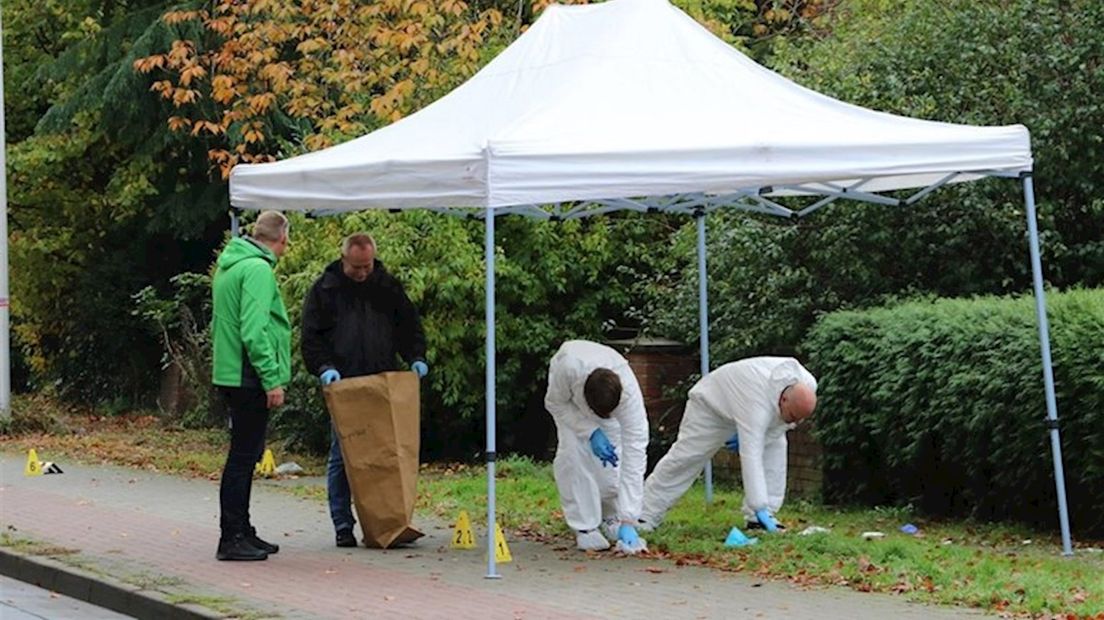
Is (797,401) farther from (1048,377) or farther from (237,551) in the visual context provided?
(237,551)

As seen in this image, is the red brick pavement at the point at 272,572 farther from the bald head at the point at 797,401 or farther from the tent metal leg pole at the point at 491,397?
the bald head at the point at 797,401

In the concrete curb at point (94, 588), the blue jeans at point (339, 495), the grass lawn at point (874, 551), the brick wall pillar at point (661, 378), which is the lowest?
the concrete curb at point (94, 588)

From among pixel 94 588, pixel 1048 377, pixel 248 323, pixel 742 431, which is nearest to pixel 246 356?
pixel 248 323

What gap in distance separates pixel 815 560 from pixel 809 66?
7948 millimetres

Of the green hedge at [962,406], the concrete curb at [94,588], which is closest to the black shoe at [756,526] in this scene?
the green hedge at [962,406]

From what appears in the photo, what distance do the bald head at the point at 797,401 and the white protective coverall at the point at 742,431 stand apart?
2.0 inches

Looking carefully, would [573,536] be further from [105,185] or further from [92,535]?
[105,185]

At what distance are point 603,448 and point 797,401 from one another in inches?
48.5

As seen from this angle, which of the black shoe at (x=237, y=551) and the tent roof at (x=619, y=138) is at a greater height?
the tent roof at (x=619, y=138)

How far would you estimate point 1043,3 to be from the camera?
16250 millimetres

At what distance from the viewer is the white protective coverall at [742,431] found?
472 inches

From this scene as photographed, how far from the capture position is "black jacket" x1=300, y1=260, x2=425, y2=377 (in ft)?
40.7

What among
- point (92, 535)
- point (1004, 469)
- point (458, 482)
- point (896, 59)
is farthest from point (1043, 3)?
point (92, 535)

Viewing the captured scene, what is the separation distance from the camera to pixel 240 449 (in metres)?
11.6
